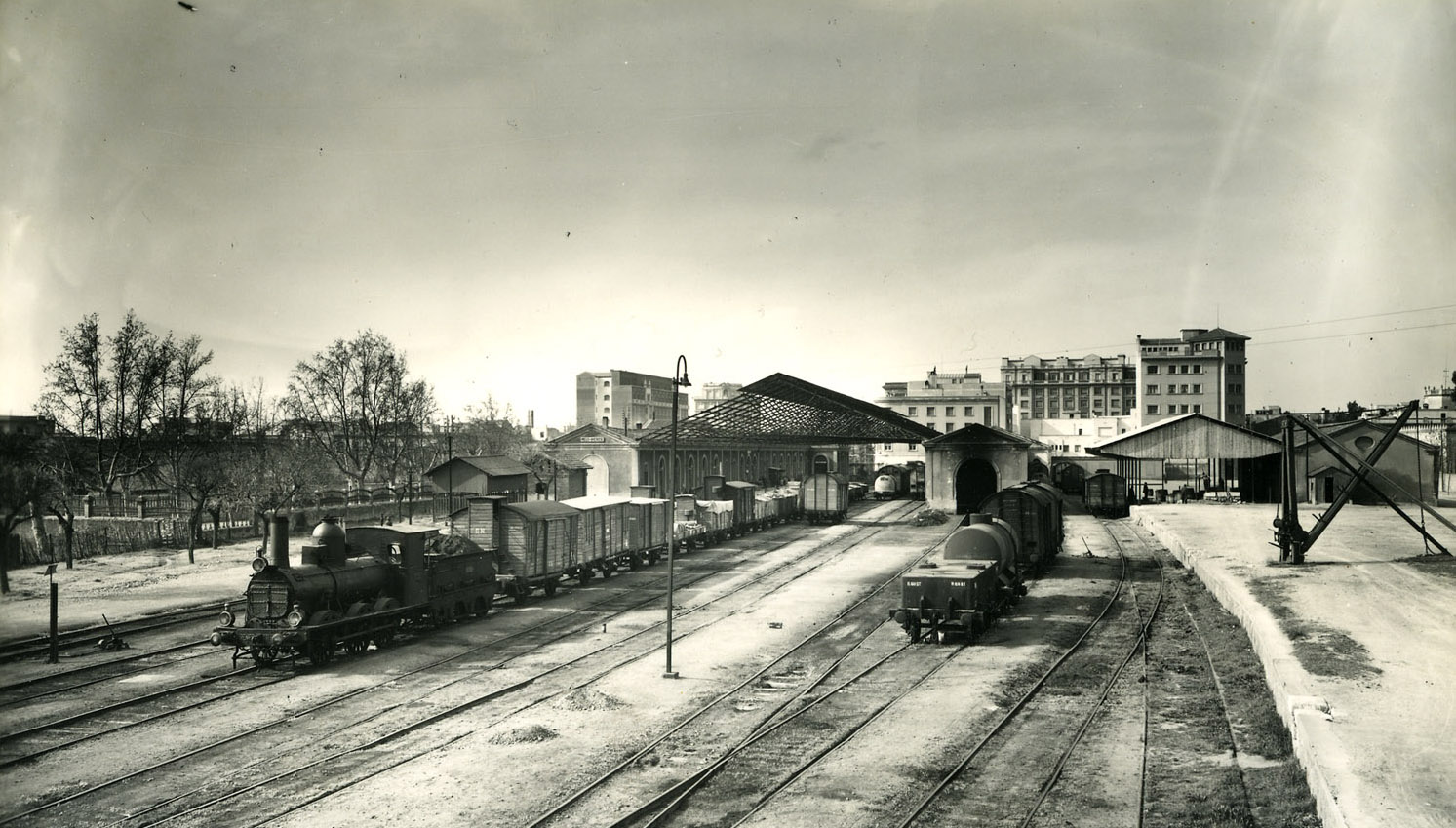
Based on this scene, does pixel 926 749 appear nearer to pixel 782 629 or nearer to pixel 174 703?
pixel 782 629

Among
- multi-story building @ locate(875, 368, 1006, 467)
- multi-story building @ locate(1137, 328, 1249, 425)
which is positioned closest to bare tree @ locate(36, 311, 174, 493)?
multi-story building @ locate(875, 368, 1006, 467)

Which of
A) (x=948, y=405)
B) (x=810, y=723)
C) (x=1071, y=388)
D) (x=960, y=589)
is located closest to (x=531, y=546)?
(x=960, y=589)

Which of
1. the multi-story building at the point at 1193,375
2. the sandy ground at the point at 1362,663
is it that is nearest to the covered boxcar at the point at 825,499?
the sandy ground at the point at 1362,663

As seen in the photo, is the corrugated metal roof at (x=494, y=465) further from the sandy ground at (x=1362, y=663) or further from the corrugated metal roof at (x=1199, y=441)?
the sandy ground at (x=1362, y=663)

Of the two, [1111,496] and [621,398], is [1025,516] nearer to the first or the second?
[1111,496]

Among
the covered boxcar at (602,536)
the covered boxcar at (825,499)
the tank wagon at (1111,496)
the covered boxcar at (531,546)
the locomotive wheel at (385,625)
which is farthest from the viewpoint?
the tank wagon at (1111,496)

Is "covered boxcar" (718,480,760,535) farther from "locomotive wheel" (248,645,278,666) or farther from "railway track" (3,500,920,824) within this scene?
"locomotive wheel" (248,645,278,666)

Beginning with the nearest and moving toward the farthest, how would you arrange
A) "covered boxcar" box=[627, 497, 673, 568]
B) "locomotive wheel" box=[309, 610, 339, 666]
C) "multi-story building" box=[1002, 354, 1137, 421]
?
1. "locomotive wheel" box=[309, 610, 339, 666]
2. "covered boxcar" box=[627, 497, 673, 568]
3. "multi-story building" box=[1002, 354, 1137, 421]

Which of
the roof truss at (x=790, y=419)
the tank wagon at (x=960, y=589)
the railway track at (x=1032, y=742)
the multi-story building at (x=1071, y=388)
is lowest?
the railway track at (x=1032, y=742)
